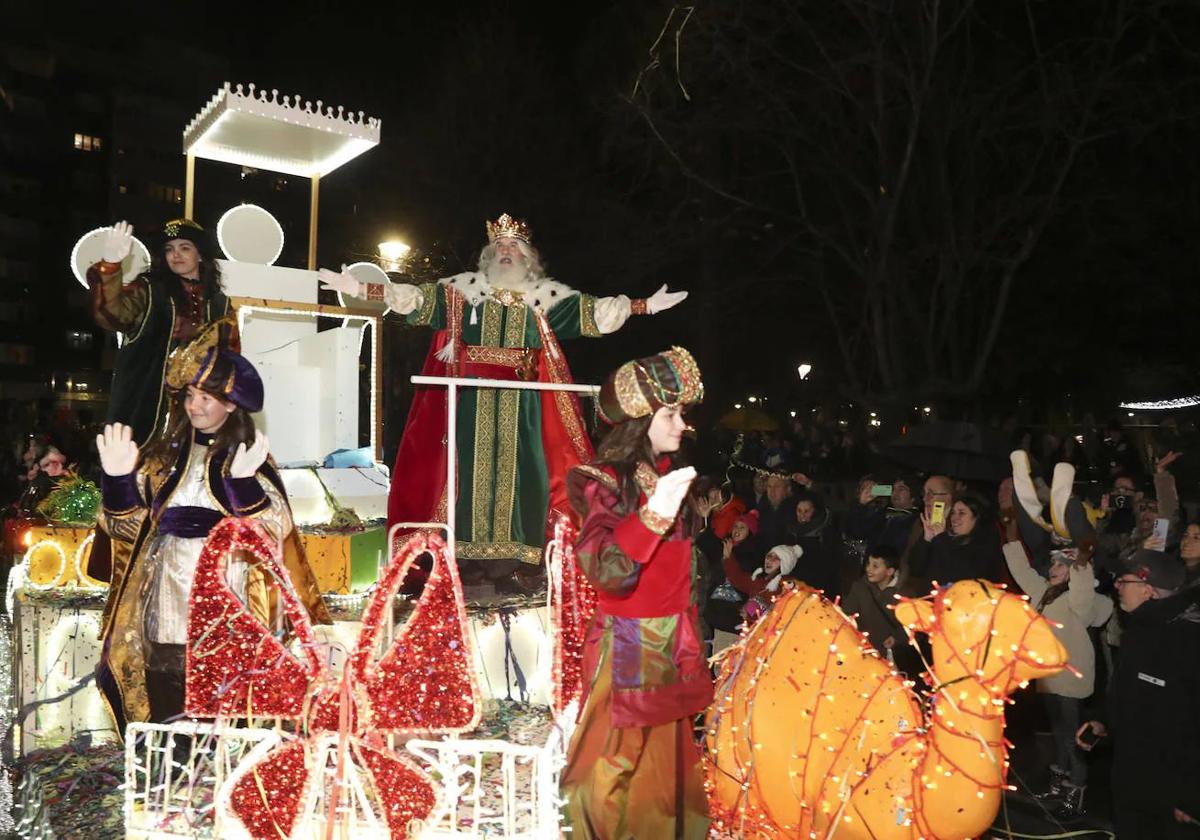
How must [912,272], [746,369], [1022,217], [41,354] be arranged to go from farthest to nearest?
[41,354]
[746,369]
[912,272]
[1022,217]

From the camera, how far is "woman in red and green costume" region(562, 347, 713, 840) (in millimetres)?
3297

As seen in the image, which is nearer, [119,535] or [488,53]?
[119,535]

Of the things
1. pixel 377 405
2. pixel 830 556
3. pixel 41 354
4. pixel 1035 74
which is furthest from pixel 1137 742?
pixel 41 354

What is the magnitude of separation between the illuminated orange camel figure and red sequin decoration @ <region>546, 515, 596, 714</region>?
1.78 ft

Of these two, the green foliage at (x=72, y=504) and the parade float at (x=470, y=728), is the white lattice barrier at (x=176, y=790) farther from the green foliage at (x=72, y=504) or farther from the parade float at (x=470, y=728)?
the green foliage at (x=72, y=504)

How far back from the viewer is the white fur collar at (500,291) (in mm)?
6086

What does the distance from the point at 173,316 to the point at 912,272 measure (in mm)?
12092

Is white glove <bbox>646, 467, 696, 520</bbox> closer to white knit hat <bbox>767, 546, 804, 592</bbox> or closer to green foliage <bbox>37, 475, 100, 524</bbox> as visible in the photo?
white knit hat <bbox>767, 546, 804, 592</bbox>

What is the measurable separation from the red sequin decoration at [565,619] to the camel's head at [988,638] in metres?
1.20

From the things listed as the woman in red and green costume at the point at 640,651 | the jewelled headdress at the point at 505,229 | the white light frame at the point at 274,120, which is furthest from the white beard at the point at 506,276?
the woman in red and green costume at the point at 640,651

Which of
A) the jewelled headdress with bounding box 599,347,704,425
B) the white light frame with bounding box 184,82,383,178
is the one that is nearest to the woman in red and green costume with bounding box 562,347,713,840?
the jewelled headdress with bounding box 599,347,704,425

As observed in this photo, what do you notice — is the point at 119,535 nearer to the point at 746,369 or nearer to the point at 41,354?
the point at 746,369

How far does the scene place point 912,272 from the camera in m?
15.1

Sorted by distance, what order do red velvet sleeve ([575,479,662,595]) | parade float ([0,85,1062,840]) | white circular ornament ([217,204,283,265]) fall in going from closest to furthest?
parade float ([0,85,1062,840])
red velvet sleeve ([575,479,662,595])
white circular ornament ([217,204,283,265])
